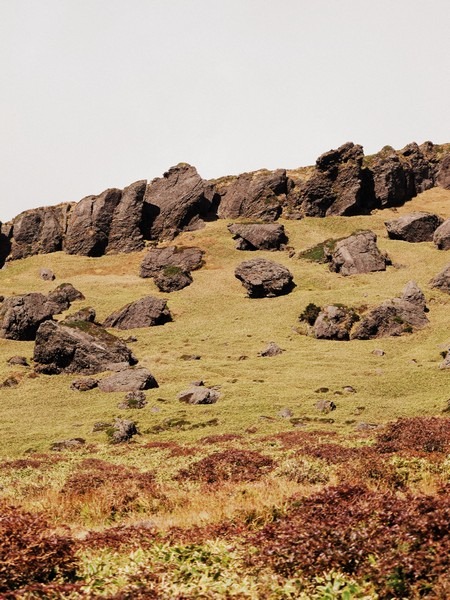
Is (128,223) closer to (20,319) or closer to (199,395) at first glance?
(20,319)

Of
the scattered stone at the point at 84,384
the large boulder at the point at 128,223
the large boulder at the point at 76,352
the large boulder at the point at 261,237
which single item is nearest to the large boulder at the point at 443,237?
the large boulder at the point at 261,237

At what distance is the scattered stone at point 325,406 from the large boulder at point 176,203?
3980 inches

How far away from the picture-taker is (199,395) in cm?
4644

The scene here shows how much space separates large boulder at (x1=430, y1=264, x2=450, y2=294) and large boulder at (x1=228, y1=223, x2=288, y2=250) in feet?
149

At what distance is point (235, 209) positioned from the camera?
148 meters

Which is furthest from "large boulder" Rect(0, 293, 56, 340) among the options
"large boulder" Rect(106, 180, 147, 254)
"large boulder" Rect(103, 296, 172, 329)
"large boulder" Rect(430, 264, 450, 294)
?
"large boulder" Rect(430, 264, 450, 294)

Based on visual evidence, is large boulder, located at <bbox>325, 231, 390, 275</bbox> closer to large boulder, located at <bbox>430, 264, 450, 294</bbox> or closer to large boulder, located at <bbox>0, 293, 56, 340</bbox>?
large boulder, located at <bbox>430, 264, 450, 294</bbox>

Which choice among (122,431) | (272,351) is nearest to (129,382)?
(122,431)

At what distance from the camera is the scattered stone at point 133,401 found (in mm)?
46447

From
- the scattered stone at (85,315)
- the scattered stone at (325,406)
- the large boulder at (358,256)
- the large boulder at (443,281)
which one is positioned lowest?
the scattered stone at (325,406)

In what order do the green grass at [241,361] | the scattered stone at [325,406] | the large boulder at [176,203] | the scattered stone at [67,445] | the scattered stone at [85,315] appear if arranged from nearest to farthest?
the scattered stone at [67,445] < the scattered stone at [325,406] < the green grass at [241,361] < the scattered stone at [85,315] < the large boulder at [176,203]

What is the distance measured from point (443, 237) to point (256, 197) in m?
57.6

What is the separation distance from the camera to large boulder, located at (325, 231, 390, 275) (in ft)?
321

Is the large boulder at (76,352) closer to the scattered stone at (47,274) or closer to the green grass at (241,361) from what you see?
the green grass at (241,361)
